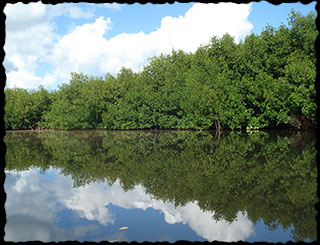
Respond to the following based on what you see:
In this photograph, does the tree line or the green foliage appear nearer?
the tree line

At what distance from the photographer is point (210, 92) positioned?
27.7 metres

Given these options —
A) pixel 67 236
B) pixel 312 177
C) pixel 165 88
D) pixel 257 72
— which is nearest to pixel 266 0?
pixel 67 236

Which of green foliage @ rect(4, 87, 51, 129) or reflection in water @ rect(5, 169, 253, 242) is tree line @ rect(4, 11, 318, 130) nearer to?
green foliage @ rect(4, 87, 51, 129)

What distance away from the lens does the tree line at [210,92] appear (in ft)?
82.8

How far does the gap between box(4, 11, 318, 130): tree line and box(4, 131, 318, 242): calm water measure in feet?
51.3

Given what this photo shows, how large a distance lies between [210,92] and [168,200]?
22.3 metres

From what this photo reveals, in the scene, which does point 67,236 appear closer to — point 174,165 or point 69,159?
point 174,165

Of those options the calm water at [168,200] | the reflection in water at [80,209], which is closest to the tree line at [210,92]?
the calm water at [168,200]

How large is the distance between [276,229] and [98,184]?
5.54 meters

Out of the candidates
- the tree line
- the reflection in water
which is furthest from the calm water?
the tree line

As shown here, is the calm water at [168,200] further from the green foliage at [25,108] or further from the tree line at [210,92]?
the green foliage at [25,108]

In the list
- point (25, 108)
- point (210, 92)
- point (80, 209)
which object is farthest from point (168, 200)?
point (25, 108)

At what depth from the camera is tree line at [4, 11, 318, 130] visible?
25.2m

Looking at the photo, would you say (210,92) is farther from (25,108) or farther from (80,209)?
(25,108)
